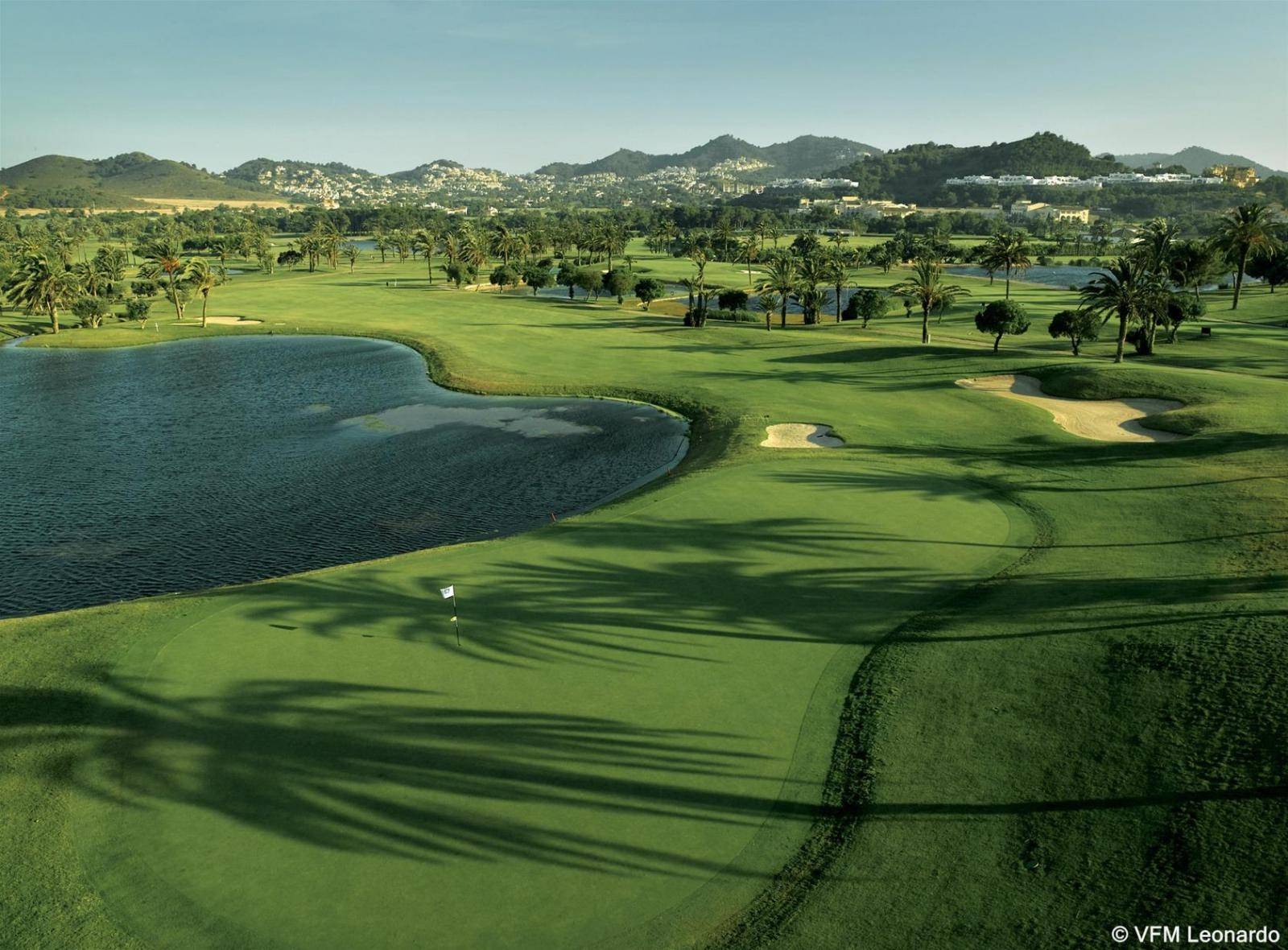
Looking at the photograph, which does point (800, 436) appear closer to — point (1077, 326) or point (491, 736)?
point (491, 736)

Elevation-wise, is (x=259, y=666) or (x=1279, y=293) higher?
(x=1279, y=293)

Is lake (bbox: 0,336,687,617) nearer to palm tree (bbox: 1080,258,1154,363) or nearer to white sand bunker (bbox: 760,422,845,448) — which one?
white sand bunker (bbox: 760,422,845,448)

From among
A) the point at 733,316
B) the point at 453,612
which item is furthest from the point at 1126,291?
the point at 453,612

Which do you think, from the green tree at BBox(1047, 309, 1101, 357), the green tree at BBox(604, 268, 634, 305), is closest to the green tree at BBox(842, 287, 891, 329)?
the green tree at BBox(1047, 309, 1101, 357)

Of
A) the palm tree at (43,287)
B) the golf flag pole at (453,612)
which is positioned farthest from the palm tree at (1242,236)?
the palm tree at (43,287)

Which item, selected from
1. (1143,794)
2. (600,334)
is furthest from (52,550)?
(600,334)

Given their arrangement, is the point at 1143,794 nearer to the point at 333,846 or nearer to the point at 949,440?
the point at 333,846
